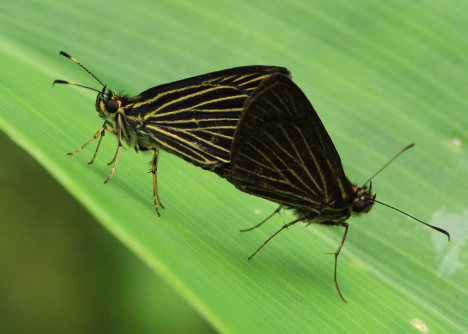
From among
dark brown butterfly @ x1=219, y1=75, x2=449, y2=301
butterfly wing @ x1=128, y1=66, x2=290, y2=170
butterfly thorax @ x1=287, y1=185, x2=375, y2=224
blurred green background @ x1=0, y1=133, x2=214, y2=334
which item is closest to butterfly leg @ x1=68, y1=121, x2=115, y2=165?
butterfly wing @ x1=128, y1=66, x2=290, y2=170

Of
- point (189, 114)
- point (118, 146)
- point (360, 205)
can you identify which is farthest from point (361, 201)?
point (118, 146)

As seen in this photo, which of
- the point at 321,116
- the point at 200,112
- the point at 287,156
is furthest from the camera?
the point at 321,116

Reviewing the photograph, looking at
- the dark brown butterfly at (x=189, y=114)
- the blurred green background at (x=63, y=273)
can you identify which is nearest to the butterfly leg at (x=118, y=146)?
the dark brown butterfly at (x=189, y=114)

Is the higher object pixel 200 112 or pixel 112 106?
pixel 200 112

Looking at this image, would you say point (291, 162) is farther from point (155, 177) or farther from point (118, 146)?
point (118, 146)

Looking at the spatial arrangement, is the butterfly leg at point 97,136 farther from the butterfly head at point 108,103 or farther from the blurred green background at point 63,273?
the blurred green background at point 63,273

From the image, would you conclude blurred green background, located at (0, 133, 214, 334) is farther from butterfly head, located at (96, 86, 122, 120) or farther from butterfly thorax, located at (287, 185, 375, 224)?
butterfly thorax, located at (287, 185, 375, 224)
